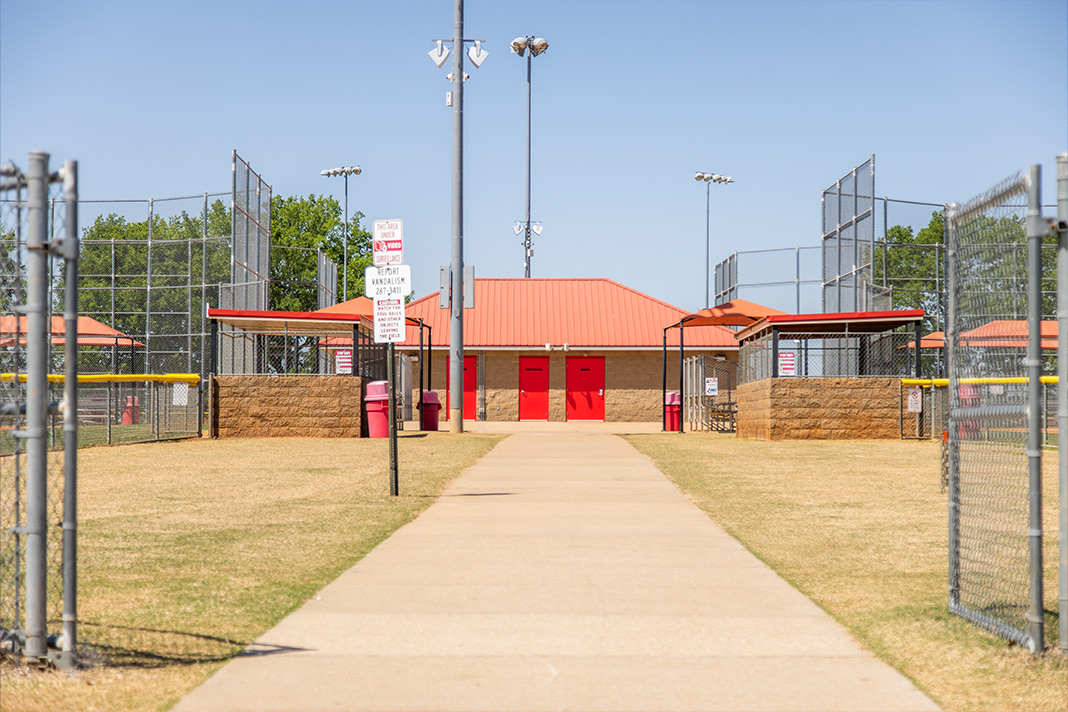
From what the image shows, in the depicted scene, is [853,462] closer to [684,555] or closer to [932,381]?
[932,381]

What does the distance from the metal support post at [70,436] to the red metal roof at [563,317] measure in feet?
121

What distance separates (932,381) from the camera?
24844 millimetres

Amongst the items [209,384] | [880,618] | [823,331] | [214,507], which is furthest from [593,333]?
[880,618]

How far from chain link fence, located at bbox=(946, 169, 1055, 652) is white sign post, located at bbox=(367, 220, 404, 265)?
726cm

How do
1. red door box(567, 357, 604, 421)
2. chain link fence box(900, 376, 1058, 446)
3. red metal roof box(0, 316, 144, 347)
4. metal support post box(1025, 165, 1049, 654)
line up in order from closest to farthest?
metal support post box(1025, 165, 1049, 654), chain link fence box(900, 376, 1058, 446), red metal roof box(0, 316, 144, 347), red door box(567, 357, 604, 421)

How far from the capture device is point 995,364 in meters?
5.58

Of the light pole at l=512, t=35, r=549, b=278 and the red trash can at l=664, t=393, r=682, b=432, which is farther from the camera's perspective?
the light pole at l=512, t=35, r=549, b=278

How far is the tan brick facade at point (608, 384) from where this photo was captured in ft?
145

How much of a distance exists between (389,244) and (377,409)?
1320cm

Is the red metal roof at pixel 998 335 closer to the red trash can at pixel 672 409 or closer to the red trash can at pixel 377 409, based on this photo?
the red trash can at pixel 377 409

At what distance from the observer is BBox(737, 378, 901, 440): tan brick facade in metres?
24.9

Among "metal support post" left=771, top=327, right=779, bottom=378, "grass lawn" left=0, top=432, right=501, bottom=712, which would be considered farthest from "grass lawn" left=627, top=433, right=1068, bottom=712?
"metal support post" left=771, top=327, right=779, bottom=378

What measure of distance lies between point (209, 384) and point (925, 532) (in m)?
19.2

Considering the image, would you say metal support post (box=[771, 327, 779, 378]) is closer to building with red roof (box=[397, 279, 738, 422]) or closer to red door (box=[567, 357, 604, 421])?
building with red roof (box=[397, 279, 738, 422])
